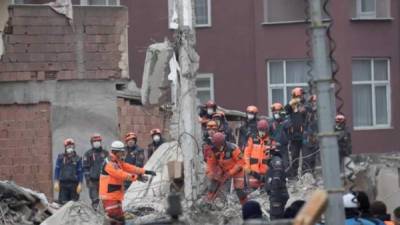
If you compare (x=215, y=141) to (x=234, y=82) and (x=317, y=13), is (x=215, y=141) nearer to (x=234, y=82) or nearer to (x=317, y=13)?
(x=317, y=13)

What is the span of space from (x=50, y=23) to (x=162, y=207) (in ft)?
22.9

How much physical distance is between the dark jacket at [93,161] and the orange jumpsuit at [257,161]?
388 cm

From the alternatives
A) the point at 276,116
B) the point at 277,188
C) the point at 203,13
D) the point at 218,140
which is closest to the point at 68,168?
the point at 276,116

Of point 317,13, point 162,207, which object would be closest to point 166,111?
point 162,207

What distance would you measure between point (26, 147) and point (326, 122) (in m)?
18.6

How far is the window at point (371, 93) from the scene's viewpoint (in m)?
33.7

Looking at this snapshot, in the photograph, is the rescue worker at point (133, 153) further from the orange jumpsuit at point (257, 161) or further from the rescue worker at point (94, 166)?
the orange jumpsuit at point (257, 161)

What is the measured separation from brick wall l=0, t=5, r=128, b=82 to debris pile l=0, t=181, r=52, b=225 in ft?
15.7

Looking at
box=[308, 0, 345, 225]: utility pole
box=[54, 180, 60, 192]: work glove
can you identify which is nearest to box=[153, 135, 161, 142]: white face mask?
box=[54, 180, 60, 192]: work glove

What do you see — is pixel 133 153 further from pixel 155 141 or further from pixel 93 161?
pixel 155 141

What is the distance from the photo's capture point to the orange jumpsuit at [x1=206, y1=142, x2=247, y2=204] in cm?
1870

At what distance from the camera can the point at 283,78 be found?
1314 inches

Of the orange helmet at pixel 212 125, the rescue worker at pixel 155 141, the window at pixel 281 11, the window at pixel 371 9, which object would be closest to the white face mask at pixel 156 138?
the rescue worker at pixel 155 141

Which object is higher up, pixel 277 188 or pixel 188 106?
pixel 188 106
